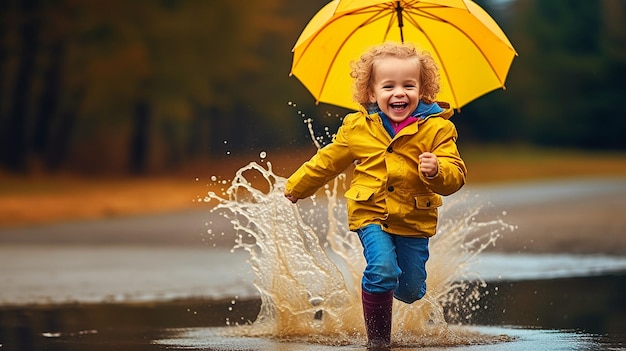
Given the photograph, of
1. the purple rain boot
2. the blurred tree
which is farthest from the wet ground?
the blurred tree

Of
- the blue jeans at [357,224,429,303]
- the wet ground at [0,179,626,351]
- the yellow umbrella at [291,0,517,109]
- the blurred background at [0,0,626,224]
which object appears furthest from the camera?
the blurred background at [0,0,626,224]

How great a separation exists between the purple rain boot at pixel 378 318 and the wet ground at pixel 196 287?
11cm

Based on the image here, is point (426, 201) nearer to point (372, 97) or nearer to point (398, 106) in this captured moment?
point (398, 106)

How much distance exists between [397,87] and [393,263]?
0.84m

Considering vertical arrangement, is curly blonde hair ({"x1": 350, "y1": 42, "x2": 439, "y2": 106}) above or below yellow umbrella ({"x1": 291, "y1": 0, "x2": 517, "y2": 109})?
below

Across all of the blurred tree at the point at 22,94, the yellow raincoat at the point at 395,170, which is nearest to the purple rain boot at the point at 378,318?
the yellow raincoat at the point at 395,170

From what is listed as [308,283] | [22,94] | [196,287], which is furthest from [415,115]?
[22,94]

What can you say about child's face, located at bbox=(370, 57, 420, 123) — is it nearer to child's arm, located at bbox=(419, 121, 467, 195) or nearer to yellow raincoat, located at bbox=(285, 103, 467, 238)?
yellow raincoat, located at bbox=(285, 103, 467, 238)

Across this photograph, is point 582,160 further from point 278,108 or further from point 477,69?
point 477,69

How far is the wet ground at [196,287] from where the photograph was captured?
690 centimetres

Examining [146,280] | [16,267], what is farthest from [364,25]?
[16,267]

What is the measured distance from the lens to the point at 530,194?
24984 millimetres

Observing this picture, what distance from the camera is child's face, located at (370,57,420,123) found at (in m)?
6.02

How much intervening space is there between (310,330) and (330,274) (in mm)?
366
